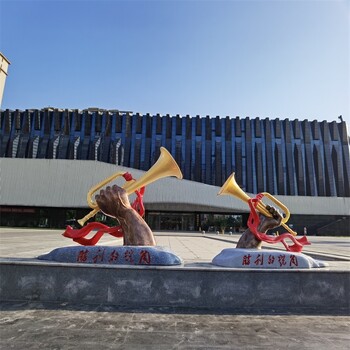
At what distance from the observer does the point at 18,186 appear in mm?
41094

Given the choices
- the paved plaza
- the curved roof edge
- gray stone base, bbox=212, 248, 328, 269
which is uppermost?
the curved roof edge

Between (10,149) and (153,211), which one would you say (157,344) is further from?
(10,149)

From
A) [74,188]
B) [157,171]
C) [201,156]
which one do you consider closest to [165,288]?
[157,171]

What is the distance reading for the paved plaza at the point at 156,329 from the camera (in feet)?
13.6

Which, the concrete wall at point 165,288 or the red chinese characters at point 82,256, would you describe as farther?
the red chinese characters at point 82,256

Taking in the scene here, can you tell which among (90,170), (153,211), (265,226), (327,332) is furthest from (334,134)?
(327,332)

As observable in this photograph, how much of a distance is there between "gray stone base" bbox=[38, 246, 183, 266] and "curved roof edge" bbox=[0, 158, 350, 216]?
109 feet

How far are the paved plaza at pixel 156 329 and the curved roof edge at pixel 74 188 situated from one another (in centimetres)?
3486

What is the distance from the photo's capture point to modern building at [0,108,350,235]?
43.0 m

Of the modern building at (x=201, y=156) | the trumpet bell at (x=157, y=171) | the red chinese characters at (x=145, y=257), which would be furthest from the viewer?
the modern building at (x=201, y=156)

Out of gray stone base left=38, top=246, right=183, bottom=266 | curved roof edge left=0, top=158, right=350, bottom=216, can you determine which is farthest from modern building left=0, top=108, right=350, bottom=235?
gray stone base left=38, top=246, right=183, bottom=266

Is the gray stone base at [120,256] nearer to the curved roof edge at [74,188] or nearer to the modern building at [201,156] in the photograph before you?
the curved roof edge at [74,188]

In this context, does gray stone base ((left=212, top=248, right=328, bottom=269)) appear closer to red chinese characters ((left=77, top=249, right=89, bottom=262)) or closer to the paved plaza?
the paved plaza

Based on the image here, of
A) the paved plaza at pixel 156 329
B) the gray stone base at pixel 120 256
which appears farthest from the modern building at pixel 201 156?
the paved plaza at pixel 156 329
